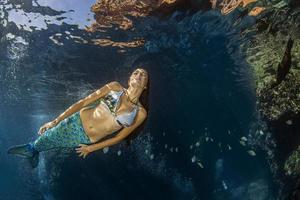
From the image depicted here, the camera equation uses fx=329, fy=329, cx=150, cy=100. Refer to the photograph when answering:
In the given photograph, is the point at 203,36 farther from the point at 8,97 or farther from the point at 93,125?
the point at 8,97

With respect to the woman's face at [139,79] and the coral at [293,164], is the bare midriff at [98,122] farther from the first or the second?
the coral at [293,164]

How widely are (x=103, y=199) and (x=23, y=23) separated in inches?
561

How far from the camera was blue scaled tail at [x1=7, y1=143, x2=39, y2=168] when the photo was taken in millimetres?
6443

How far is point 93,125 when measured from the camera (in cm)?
592

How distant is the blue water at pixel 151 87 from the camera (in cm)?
1506

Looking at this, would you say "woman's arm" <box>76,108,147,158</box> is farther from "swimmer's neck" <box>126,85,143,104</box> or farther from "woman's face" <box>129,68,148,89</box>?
"woman's face" <box>129,68,148,89</box>

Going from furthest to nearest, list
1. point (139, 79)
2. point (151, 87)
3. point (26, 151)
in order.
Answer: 1. point (151, 87)
2. point (26, 151)
3. point (139, 79)

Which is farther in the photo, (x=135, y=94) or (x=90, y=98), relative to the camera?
(x=90, y=98)

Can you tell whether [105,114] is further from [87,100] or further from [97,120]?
[87,100]

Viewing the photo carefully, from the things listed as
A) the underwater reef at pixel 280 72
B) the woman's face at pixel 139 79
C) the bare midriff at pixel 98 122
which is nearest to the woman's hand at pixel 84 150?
the bare midriff at pixel 98 122

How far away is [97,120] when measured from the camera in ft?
19.2

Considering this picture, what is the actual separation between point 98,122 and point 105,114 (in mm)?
247

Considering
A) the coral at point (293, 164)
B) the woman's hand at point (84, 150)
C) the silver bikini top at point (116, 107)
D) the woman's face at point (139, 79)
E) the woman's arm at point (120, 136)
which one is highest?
the woman's face at point (139, 79)

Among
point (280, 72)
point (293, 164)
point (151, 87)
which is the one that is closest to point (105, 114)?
point (280, 72)
